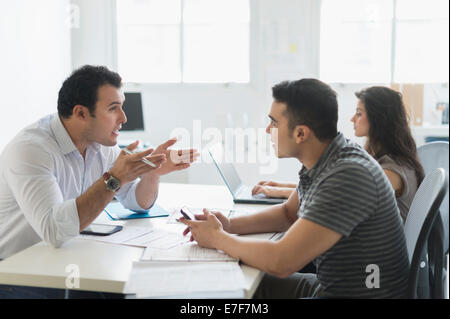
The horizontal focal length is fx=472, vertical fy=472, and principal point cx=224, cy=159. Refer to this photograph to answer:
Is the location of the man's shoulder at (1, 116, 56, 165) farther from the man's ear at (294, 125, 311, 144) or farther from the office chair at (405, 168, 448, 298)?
the office chair at (405, 168, 448, 298)

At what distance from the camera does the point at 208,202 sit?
2.16 meters

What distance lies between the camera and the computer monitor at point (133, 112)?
159 inches

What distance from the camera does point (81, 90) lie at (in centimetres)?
181

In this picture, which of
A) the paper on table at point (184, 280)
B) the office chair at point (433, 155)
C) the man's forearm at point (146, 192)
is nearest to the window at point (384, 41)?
the office chair at point (433, 155)

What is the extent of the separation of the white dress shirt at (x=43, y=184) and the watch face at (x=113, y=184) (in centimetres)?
13

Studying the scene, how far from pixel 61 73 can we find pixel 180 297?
12.1ft

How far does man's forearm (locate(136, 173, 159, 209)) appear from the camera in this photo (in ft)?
6.27

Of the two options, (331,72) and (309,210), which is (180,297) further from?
(331,72)

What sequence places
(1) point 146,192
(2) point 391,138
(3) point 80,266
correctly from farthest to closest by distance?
(2) point 391,138 < (1) point 146,192 < (3) point 80,266

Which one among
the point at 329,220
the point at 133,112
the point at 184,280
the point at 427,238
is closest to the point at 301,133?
the point at 329,220

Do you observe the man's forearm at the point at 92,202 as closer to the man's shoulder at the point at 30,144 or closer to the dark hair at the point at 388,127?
the man's shoulder at the point at 30,144

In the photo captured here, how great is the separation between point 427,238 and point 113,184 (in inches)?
38.0

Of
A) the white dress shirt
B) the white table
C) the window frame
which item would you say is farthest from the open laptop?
the window frame

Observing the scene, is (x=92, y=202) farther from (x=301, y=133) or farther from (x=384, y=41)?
(x=384, y=41)
